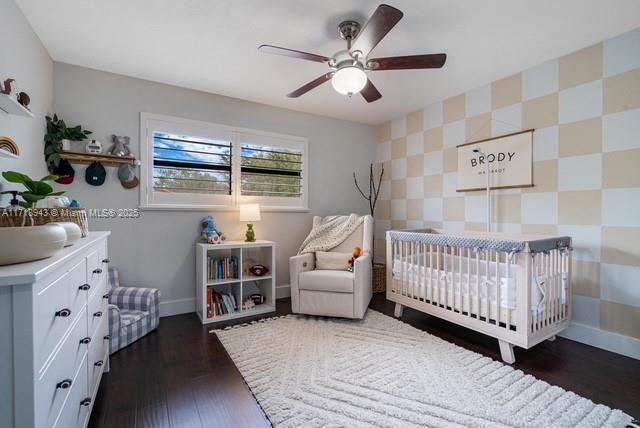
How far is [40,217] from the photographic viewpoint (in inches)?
45.1

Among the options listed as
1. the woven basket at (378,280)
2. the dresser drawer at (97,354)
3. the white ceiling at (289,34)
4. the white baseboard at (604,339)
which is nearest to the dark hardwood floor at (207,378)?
the white baseboard at (604,339)

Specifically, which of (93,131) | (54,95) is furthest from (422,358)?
(54,95)

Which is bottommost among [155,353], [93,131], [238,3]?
[155,353]

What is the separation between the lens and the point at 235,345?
2.24 meters

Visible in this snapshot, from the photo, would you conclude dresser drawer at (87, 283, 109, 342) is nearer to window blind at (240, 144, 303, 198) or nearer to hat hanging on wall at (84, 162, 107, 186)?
hat hanging on wall at (84, 162, 107, 186)

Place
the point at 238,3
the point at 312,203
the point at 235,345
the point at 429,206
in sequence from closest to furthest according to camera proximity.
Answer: the point at 238,3 < the point at 235,345 < the point at 429,206 < the point at 312,203

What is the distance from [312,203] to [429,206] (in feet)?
4.80

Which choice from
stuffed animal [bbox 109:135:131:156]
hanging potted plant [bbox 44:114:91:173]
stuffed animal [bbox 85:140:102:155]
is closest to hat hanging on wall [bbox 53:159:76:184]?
hanging potted plant [bbox 44:114:91:173]

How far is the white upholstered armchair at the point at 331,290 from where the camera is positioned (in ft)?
8.70

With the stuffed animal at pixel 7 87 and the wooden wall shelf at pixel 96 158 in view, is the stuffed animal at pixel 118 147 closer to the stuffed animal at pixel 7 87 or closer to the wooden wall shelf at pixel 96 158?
the wooden wall shelf at pixel 96 158

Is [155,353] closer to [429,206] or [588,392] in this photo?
[588,392]

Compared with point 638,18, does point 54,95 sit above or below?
below

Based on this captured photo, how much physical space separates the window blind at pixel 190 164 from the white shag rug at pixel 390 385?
155cm

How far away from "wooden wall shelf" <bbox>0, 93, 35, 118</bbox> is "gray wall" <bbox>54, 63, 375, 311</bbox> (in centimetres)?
103
